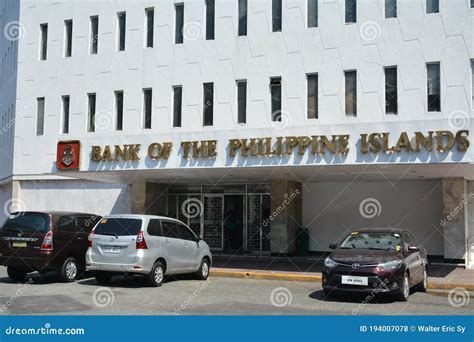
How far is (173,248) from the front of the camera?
1398 centimetres

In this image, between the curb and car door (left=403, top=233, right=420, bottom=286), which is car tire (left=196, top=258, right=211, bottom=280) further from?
car door (left=403, top=233, right=420, bottom=286)

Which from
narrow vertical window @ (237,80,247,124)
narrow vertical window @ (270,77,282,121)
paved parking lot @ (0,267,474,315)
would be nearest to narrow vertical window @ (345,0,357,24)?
narrow vertical window @ (270,77,282,121)

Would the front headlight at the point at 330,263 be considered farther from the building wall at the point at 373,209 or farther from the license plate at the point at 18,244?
the building wall at the point at 373,209

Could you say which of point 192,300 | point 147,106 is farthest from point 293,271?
point 147,106

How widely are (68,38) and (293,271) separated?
14.7 meters

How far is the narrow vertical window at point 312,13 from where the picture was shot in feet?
62.2

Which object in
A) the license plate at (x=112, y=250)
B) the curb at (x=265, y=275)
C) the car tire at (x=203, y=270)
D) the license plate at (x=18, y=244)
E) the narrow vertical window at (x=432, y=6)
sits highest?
the narrow vertical window at (x=432, y=6)

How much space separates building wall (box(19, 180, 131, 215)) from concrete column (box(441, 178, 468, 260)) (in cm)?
1302

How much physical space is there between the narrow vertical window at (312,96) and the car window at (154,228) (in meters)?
7.02

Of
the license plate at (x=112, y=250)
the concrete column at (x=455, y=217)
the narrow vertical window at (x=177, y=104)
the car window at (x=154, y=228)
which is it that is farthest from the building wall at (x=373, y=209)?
the license plate at (x=112, y=250)

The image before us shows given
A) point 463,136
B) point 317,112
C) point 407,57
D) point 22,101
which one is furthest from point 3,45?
point 463,136

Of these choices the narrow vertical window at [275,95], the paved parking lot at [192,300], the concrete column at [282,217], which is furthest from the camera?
the concrete column at [282,217]

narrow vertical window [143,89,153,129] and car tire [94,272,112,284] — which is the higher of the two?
narrow vertical window [143,89,153,129]

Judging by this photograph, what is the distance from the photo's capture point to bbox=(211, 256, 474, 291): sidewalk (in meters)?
14.8
